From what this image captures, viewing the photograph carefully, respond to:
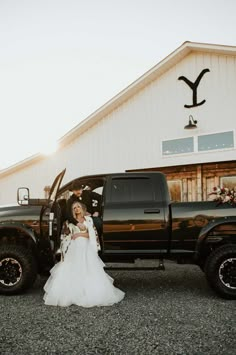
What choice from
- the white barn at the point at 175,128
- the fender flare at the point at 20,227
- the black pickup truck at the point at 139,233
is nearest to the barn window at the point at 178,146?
the white barn at the point at 175,128

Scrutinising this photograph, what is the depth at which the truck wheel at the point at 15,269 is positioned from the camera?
18.2ft

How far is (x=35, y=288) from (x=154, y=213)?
8.25 feet

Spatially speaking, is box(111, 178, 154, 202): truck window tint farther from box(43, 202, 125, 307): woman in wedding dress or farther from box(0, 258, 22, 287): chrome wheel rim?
box(0, 258, 22, 287): chrome wheel rim

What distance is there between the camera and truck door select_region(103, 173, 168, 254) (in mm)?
5660

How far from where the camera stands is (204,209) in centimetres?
559

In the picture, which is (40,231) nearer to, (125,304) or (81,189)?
(81,189)

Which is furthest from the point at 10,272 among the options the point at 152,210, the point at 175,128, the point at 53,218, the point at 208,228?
the point at 175,128

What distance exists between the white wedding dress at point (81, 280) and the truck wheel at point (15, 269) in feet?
1.14

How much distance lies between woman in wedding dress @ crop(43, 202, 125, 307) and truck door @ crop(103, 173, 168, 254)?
0.31m

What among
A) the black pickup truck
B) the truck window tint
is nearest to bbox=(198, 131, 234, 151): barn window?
the black pickup truck

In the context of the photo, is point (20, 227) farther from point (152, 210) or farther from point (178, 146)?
point (178, 146)

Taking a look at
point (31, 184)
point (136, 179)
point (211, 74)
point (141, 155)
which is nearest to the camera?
point (136, 179)

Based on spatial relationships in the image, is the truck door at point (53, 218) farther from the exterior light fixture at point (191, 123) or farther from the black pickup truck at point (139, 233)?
the exterior light fixture at point (191, 123)

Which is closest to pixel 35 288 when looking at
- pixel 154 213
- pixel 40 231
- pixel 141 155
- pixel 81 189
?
pixel 40 231
